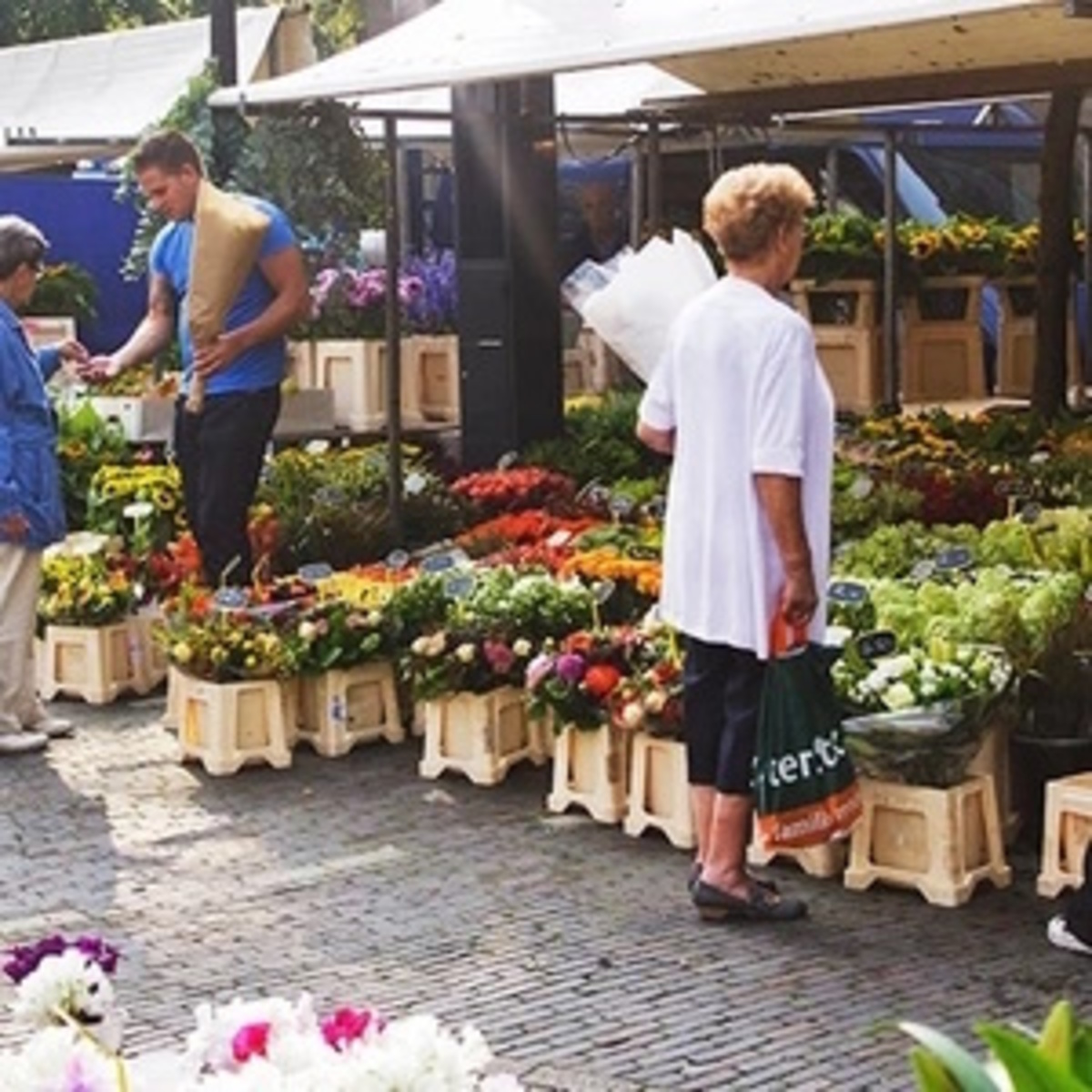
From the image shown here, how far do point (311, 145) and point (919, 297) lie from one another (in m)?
5.51

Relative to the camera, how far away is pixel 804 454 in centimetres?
534

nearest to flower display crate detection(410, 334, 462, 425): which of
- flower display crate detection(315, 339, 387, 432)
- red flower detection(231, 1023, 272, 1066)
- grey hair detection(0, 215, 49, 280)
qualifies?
flower display crate detection(315, 339, 387, 432)

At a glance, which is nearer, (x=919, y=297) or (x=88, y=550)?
(x=88, y=550)

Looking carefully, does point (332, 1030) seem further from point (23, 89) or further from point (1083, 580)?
point (23, 89)

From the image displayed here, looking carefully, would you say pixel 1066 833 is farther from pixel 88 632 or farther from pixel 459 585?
pixel 88 632

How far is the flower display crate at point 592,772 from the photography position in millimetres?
6621

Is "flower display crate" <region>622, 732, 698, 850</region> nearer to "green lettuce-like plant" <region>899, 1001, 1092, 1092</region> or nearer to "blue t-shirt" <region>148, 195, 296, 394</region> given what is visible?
"blue t-shirt" <region>148, 195, 296, 394</region>

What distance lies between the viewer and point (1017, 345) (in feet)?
51.1

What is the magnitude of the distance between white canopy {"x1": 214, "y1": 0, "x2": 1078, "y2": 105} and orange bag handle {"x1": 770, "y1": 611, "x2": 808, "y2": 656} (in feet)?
5.30

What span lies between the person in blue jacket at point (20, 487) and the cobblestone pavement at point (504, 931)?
0.57 meters

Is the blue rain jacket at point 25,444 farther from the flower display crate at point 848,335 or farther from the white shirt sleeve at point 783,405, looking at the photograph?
the flower display crate at point 848,335

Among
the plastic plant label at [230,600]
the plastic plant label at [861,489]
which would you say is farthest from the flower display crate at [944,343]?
the plastic plant label at [230,600]

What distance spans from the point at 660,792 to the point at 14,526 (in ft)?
8.04

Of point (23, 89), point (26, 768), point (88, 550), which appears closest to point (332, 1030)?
Result: point (26, 768)
